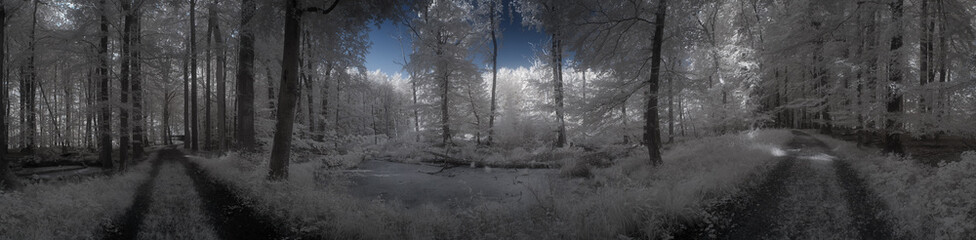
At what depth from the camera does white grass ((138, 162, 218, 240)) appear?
4984 mm

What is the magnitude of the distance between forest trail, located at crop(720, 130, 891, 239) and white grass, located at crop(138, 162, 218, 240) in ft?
24.2

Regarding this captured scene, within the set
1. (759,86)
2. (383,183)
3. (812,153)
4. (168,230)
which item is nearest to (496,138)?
(383,183)

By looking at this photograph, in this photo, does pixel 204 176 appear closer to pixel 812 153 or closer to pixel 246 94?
pixel 246 94

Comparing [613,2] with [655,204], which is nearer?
[655,204]

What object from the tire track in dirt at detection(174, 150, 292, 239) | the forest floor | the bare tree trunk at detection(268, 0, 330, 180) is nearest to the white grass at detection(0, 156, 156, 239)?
the tire track in dirt at detection(174, 150, 292, 239)

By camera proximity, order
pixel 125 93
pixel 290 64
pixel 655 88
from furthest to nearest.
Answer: pixel 125 93 < pixel 655 88 < pixel 290 64

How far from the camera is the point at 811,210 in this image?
5309 mm

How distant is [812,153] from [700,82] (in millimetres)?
5136

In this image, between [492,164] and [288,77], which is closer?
[288,77]

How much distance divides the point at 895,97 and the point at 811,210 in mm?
8439

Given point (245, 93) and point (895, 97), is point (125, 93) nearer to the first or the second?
point (245, 93)

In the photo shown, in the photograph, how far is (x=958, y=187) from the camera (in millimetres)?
5047

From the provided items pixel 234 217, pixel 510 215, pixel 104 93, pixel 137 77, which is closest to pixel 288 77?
pixel 234 217

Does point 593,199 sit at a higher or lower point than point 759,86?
lower
